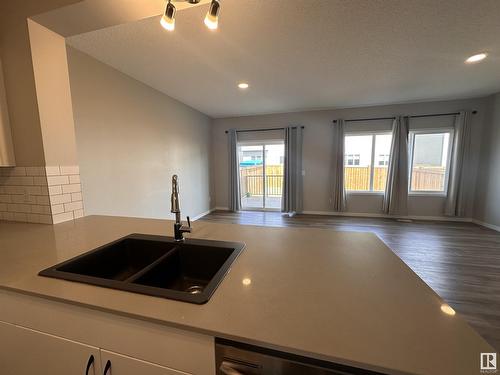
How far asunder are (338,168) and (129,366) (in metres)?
4.99

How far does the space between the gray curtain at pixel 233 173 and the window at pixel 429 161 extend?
4.05m

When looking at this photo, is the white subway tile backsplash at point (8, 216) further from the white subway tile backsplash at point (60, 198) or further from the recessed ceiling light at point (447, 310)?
the recessed ceiling light at point (447, 310)

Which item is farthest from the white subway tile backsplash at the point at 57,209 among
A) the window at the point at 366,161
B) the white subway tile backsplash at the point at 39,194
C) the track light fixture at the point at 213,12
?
the window at the point at 366,161

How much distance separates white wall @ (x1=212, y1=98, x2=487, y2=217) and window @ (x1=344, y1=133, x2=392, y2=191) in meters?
0.22

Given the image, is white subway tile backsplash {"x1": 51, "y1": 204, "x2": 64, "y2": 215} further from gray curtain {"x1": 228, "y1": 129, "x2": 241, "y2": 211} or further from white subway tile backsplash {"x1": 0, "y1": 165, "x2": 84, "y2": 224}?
gray curtain {"x1": 228, "y1": 129, "x2": 241, "y2": 211}

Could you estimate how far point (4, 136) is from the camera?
1.40m

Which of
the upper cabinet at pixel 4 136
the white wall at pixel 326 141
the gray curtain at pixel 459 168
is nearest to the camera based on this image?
the upper cabinet at pixel 4 136

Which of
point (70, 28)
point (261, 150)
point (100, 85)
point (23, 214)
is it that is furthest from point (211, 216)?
point (70, 28)

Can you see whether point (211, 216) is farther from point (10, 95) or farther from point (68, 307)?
point (68, 307)

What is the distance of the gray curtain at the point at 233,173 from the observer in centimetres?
544

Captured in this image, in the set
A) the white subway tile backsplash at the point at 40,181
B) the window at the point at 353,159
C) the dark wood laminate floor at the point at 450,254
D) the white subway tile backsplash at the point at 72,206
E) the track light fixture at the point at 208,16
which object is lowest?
the dark wood laminate floor at the point at 450,254

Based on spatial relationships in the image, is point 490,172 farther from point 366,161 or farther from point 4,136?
point 4,136

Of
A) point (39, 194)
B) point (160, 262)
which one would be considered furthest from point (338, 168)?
point (39, 194)

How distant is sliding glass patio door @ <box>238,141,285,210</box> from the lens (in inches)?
214
